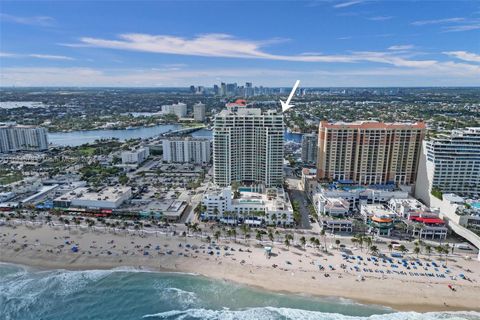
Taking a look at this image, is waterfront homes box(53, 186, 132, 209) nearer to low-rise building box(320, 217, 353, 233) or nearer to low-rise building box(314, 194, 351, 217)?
low-rise building box(314, 194, 351, 217)

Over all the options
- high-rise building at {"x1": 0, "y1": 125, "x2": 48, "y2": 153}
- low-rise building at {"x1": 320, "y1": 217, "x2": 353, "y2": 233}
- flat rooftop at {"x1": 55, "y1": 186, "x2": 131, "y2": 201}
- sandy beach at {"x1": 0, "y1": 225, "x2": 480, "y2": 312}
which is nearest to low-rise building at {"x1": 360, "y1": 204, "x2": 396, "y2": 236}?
low-rise building at {"x1": 320, "y1": 217, "x2": 353, "y2": 233}

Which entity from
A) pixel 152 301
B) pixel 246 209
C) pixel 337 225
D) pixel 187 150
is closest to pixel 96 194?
pixel 246 209

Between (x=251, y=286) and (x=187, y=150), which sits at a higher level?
(x=187, y=150)

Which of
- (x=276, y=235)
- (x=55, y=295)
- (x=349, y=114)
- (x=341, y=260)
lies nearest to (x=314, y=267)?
(x=341, y=260)

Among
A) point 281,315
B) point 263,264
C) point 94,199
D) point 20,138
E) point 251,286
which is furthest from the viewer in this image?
point 20,138

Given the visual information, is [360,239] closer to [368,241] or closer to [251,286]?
[368,241]

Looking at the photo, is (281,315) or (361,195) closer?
(281,315)
